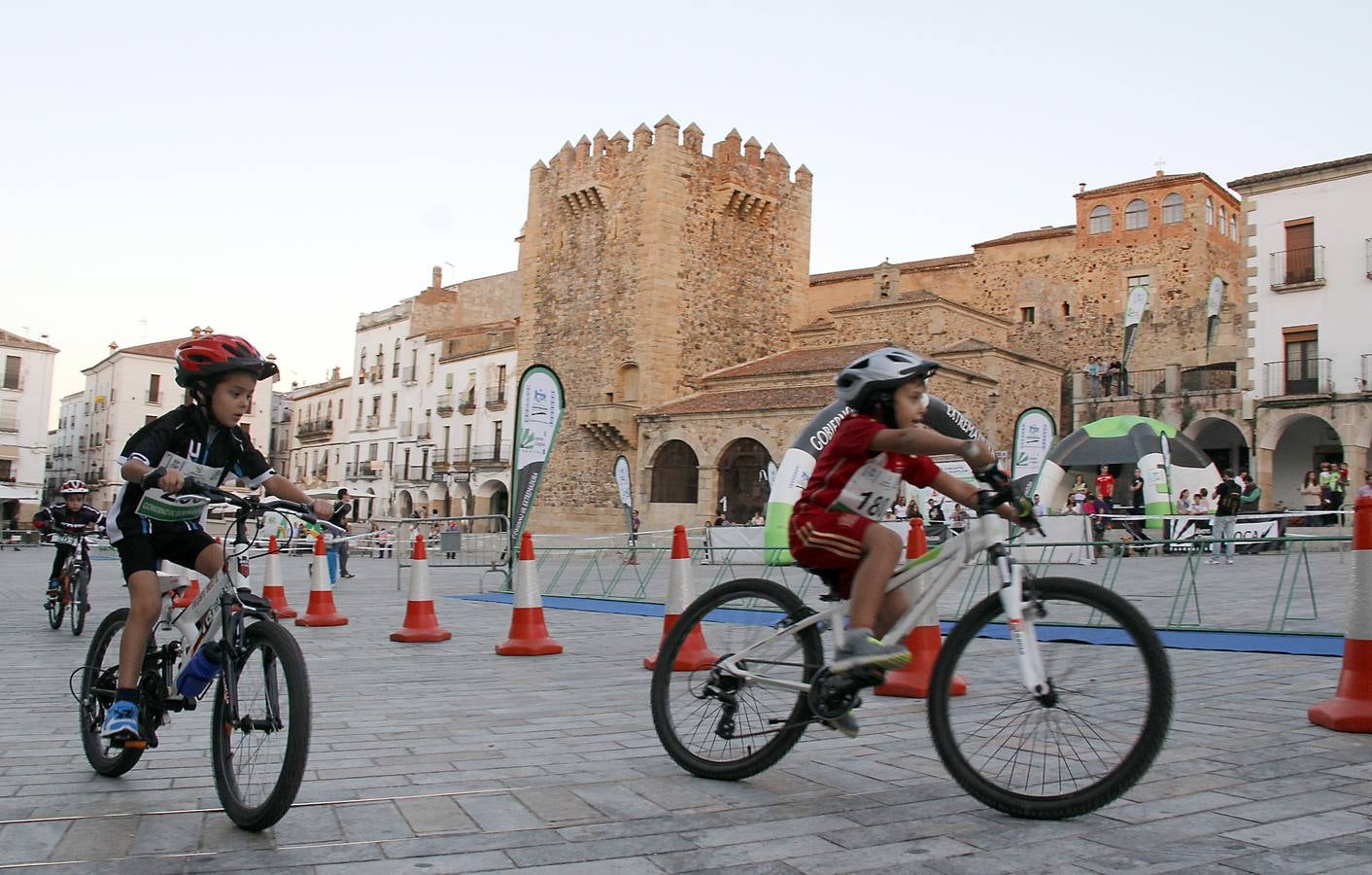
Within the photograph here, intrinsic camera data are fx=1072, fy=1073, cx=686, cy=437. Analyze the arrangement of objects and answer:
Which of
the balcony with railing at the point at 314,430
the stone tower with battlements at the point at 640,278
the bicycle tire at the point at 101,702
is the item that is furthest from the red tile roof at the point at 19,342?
the bicycle tire at the point at 101,702

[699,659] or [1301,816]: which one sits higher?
[699,659]

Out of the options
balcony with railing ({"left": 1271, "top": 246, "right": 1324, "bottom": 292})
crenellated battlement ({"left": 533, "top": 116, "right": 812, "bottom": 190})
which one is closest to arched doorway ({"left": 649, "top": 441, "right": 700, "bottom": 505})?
crenellated battlement ({"left": 533, "top": 116, "right": 812, "bottom": 190})

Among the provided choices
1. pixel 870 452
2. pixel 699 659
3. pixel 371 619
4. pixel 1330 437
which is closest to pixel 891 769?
pixel 699 659

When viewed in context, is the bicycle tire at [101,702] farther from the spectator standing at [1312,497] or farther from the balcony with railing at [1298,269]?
the balcony with railing at [1298,269]

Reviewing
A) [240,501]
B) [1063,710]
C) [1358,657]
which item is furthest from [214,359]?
[1358,657]

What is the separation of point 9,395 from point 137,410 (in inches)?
384

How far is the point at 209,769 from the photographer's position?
4.30m

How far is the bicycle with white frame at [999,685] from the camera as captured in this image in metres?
3.24

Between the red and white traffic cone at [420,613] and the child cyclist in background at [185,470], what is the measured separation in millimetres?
5059

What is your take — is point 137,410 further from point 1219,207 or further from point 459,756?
point 459,756

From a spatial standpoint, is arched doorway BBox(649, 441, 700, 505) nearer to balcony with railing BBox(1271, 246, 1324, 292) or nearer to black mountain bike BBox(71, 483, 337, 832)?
balcony with railing BBox(1271, 246, 1324, 292)

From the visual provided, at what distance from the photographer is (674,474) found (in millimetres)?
36125

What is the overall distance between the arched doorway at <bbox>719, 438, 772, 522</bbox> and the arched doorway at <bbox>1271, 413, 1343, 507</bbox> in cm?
1510

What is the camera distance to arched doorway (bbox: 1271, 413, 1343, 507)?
3131cm
